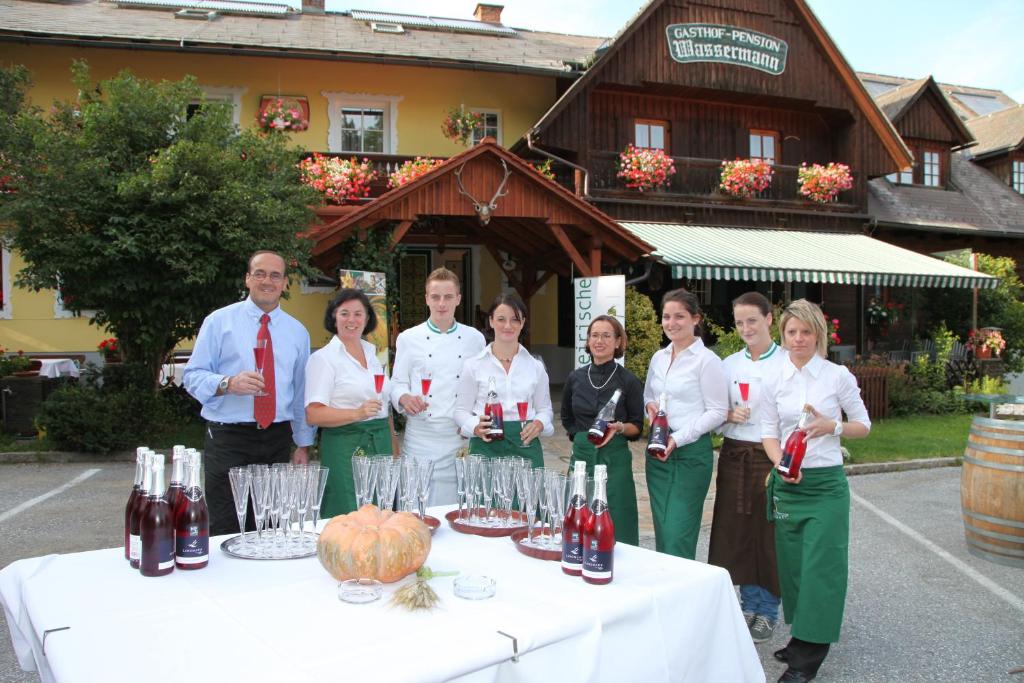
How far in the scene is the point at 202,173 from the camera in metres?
9.48

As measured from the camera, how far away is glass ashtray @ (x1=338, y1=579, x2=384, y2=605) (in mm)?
2223

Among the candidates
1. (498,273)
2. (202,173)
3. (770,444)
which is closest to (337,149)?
(498,273)

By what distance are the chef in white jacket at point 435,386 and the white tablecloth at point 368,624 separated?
57.1 inches

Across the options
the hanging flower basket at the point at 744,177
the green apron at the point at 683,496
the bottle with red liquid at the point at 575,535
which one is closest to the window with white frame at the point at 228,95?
the hanging flower basket at the point at 744,177

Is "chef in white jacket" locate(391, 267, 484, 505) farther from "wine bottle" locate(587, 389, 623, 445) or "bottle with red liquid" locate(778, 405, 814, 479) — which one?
"bottle with red liquid" locate(778, 405, 814, 479)

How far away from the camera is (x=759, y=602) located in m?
4.25

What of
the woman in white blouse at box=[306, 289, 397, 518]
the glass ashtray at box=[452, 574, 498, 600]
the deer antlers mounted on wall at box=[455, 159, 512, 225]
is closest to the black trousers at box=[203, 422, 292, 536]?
the woman in white blouse at box=[306, 289, 397, 518]

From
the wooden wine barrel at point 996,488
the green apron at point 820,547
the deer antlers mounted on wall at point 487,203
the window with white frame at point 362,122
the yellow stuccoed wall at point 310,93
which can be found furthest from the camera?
the window with white frame at point 362,122

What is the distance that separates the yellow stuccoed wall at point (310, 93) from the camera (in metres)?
14.8

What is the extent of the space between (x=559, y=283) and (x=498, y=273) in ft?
4.57

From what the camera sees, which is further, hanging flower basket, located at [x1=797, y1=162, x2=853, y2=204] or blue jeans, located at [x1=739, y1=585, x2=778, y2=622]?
hanging flower basket, located at [x1=797, y1=162, x2=853, y2=204]

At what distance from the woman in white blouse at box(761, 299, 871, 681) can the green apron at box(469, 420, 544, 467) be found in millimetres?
1214

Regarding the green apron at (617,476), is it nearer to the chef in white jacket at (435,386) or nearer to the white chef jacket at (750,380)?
the white chef jacket at (750,380)

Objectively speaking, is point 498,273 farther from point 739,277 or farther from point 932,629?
point 932,629
